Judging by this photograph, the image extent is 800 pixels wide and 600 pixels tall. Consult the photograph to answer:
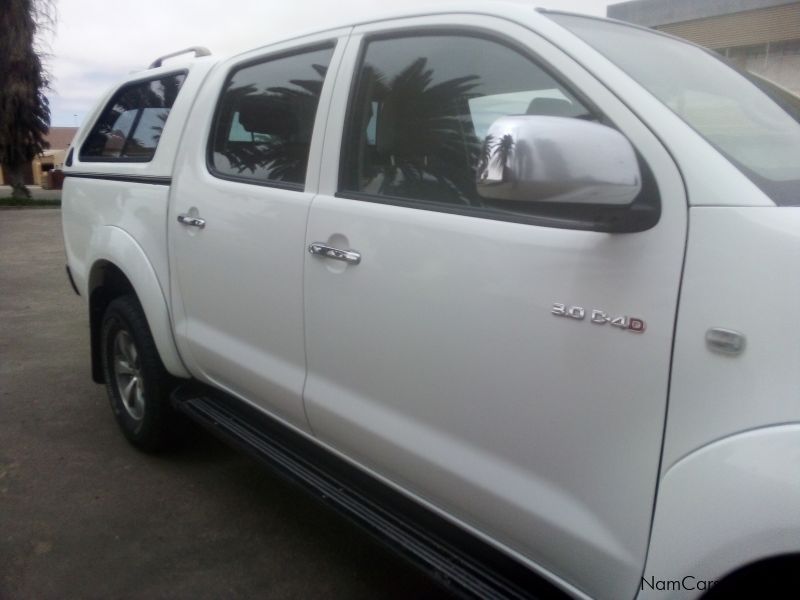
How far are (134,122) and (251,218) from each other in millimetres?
1549

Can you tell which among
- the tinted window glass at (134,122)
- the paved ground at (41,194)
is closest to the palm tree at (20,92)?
the paved ground at (41,194)

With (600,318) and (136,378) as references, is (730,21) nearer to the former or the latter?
(136,378)

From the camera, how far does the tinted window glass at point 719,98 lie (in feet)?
5.35

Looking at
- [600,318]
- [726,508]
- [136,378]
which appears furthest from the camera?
[136,378]

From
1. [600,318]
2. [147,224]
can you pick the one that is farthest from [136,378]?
[600,318]

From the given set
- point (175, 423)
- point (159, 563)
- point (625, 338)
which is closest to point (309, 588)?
point (159, 563)

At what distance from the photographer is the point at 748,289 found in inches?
55.1

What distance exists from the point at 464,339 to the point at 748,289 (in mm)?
721

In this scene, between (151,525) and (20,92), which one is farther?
(20,92)

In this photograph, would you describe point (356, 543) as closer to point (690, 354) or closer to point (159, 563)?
point (159, 563)

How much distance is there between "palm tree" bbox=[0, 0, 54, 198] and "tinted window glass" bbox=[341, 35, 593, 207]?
2243cm

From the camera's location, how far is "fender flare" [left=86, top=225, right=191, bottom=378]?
A: 3.35m

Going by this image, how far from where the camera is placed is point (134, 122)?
383 cm

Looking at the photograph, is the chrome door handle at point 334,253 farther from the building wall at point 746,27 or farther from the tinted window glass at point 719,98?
the building wall at point 746,27
